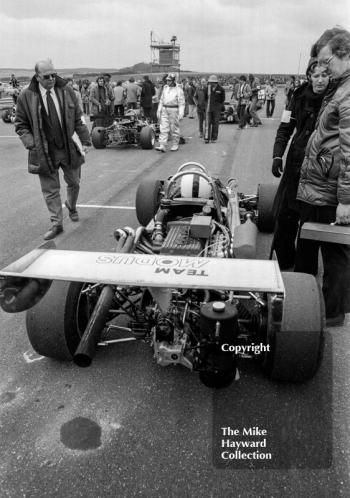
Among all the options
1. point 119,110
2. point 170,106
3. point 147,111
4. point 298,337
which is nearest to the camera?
point 298,337

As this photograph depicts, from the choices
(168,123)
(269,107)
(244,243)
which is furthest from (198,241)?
Result: (269,107)

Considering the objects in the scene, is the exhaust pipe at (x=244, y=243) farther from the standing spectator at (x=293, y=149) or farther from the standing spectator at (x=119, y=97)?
the standing spectator at (x=119, y=97)

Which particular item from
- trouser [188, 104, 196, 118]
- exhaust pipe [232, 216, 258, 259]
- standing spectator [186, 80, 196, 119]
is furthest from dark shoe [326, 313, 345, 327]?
standing spectator [186, 80, 196, 119]

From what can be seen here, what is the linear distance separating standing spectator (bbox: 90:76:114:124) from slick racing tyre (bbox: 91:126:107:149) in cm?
110

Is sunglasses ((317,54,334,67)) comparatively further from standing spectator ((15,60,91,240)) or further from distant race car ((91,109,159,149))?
distant race car ((91,109,159,149))

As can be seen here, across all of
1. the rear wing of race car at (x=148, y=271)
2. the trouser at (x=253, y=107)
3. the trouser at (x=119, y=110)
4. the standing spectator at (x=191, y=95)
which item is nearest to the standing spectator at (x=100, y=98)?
the trouser at (x=119, y=110)

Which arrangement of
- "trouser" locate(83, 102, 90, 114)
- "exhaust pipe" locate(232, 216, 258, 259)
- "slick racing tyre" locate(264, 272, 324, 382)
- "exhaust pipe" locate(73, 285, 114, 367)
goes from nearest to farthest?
"exhaust pipe" locate(73, 285, 114, 367)
"slick racing tyre" locate(264, 272, 324, 382)
"exhaust pipe" locate(232, 216, 258, 259)
"trouser" locate(83, 102, 90, 114)

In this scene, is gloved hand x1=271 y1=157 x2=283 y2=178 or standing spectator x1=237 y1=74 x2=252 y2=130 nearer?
gloved hand x1=271 y1=157 x2=283 y2=178

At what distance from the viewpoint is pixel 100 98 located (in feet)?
40.0

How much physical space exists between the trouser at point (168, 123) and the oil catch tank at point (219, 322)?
9.35 metres

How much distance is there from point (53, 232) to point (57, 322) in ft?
9.20

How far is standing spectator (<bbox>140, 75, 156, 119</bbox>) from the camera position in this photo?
14.8 meters

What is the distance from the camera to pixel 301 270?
11.8 feet

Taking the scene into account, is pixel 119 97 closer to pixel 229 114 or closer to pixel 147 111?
pixel 147 111
